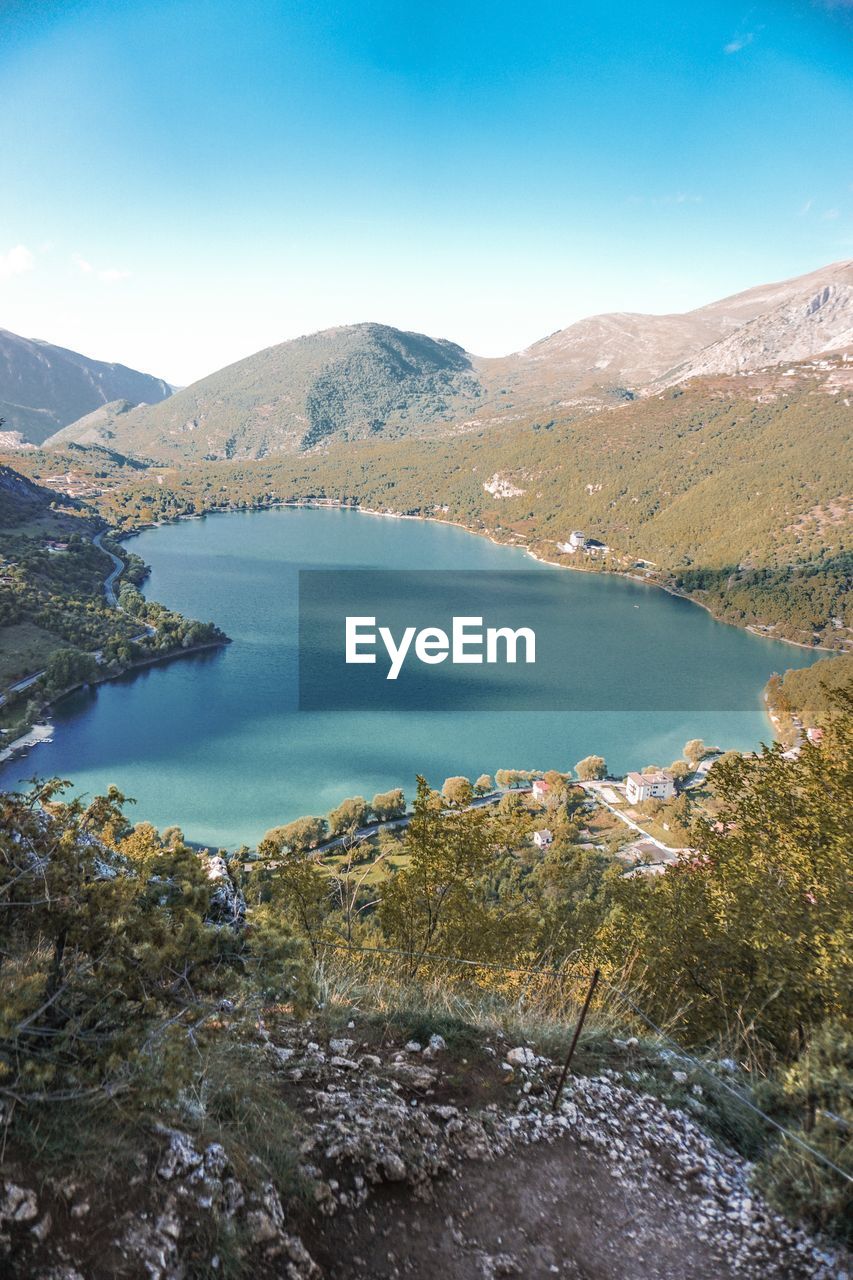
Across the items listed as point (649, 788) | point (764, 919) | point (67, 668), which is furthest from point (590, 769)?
point (67, 668)

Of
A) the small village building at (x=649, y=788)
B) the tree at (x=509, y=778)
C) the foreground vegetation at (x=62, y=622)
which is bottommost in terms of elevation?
the small village building at (x=649, y=788)

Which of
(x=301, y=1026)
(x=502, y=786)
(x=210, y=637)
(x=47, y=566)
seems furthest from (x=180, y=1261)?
(x=47, y=566)

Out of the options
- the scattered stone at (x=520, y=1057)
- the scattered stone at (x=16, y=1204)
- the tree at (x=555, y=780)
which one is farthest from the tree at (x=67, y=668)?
the scattered stone at (x=16, y=1204)

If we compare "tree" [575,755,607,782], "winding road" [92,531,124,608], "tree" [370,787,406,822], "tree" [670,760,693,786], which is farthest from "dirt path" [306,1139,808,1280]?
"winding road" [92,531,124,608]

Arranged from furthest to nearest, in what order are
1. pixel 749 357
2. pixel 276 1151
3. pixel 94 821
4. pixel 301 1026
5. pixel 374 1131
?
pixel 749 357 < pixel 301 1026 < pixel 94 821 < pixel 374 1131 < pixel 276 1151

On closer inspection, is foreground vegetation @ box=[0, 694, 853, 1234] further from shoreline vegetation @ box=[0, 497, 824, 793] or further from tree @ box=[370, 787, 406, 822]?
shoreline vegetation @ box=[0, 497, 824, 793]

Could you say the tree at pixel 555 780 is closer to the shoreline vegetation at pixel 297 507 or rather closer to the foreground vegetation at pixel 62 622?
the shoreline vegetation at pixel 297 507

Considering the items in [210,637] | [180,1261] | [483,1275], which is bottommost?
[210,637]

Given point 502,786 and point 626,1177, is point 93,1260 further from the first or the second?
point 502,786
